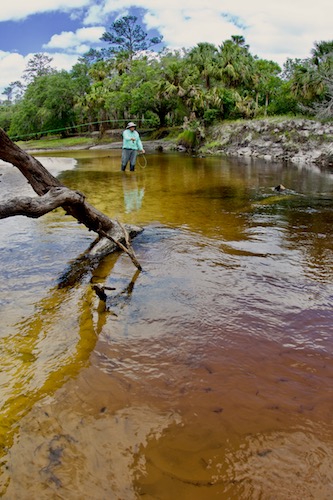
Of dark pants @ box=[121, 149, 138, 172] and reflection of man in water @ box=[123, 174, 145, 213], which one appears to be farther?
dark pants @ box=[121, 149, 138, 172]

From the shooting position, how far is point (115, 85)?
46.4 metres

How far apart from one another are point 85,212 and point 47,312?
79.7 inches

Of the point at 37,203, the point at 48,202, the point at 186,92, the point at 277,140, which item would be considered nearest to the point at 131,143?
the point at 48,202

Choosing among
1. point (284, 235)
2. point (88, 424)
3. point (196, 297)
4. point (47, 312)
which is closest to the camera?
point (88, 424)

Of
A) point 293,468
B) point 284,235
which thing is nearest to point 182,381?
point 293,468

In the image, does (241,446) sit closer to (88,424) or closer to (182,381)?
(182,381)

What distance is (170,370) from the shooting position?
3.23m

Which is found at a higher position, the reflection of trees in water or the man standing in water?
the man standing in water

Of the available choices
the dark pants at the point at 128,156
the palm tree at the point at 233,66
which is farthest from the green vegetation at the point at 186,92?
the dark pants at the point at 128,156

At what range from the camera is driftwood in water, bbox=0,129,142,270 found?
4297 millimetres

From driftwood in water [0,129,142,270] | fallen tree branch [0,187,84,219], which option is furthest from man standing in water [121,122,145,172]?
fallen tree branch [0,187,84,219]

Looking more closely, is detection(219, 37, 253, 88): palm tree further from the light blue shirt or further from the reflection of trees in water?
the reflection of trees in water

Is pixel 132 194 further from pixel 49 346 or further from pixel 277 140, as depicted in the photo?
pixel 277 140

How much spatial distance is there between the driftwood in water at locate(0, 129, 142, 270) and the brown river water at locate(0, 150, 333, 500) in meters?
0.49
